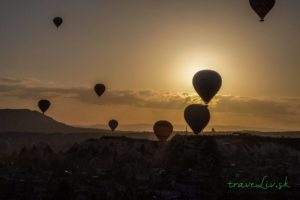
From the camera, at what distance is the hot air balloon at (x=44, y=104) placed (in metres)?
165

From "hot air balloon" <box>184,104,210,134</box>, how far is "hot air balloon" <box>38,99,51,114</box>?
6221 centimetres

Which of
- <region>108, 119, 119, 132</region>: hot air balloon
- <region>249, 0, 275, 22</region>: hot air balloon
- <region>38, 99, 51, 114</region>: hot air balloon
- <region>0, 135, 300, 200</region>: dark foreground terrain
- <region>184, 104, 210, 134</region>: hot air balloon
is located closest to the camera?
<region>0, 135, 300, 200</region>: dark foreground terrain

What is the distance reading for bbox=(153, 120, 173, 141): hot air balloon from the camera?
143 metres

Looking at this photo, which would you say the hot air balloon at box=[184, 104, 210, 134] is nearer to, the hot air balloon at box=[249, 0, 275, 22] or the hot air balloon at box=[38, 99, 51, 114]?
the hot air balloon at box=[249, 0, 275, 22]

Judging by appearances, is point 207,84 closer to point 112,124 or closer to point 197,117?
point 197,117

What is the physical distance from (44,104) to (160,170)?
226 feet

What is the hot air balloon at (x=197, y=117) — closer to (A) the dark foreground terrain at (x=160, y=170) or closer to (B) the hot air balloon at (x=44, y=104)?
(A) the dark foreground terrain at (x=160, y=170)

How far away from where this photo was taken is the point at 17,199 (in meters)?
77.4

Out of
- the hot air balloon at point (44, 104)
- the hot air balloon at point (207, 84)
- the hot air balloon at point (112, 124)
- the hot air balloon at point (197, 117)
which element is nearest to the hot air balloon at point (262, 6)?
the hot air balloon at point (207, 84)

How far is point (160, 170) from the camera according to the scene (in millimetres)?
109062

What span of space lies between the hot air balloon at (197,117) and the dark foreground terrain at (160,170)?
3379 millimetres

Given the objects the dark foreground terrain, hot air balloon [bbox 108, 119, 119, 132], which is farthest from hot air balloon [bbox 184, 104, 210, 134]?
hot air balloon [bbox 108, 119, 119, 132]

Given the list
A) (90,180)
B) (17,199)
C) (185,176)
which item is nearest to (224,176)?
(185,176)

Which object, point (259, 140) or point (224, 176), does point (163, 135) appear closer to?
point (259, 140)
